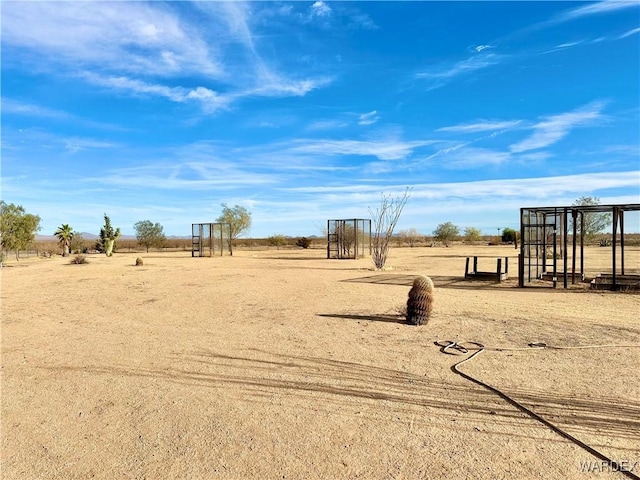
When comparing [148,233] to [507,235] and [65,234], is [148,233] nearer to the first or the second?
[65,234]

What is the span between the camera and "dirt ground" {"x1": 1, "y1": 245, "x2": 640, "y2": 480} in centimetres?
362

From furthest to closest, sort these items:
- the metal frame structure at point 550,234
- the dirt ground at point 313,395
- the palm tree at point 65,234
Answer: the palm tree at point 65,234 < the metal frame structure at point 550,234 < the dirt ground at point 313,395

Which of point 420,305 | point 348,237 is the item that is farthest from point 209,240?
point 420,305

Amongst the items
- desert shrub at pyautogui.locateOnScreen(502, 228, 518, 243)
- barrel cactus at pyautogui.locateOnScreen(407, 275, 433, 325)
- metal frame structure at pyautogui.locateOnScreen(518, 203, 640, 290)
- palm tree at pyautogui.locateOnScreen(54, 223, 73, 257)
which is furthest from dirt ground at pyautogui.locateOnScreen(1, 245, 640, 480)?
desert shrub at pyautogui.locateOnScreen(502, 228, 518, 243)

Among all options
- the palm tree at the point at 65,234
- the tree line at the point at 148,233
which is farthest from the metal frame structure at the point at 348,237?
the palm tree at the point at 65,234

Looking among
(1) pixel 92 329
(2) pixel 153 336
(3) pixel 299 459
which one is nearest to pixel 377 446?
(3) pixel 299 459

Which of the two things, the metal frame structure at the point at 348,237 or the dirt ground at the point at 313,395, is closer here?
the dirt ground at the point at 313,395

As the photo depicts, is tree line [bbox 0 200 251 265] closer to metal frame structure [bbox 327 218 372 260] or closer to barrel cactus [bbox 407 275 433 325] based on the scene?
metal frame structure [bbox 327 218 372 260]

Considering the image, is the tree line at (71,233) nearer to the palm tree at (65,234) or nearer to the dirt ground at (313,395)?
the palm tree at (65,234)

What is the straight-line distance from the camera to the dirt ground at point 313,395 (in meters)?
3.62

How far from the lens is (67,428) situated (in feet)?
14.3

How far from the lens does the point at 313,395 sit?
503cm

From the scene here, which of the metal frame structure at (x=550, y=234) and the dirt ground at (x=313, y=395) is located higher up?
the metal frame structure at (x=550, y=234)

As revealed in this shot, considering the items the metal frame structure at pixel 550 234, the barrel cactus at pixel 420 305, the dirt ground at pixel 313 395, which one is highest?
the metal frame structure at pixel 550 234
